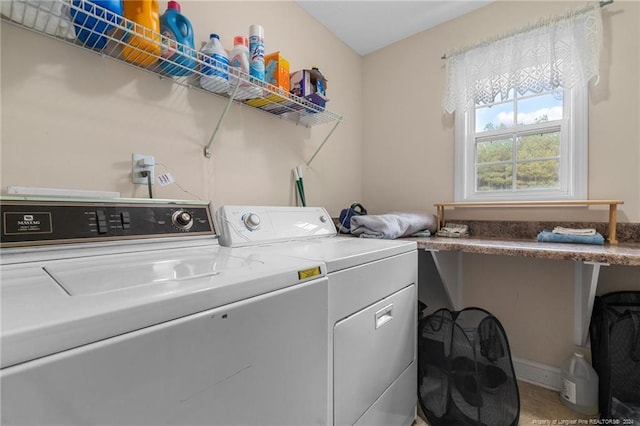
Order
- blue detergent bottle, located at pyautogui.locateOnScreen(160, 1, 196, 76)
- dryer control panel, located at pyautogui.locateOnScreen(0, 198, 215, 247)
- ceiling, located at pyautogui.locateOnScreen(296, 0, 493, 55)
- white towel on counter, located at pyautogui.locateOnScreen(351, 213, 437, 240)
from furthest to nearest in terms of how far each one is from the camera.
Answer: ceiling, located at pyautogui.locateOnScreen(296, 0, 493, 55)
white towel on counter, located at pyautogui.locateOnScreen(351, 213, 437, 240)
blue detergent bottle, located at pyautogui.locateOnScreen(160, 1, 196, 76)
dryer control panel, located at pyautogui.locateOnScreen(0, 198, 215, 247)

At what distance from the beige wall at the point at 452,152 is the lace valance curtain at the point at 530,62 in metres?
0.09

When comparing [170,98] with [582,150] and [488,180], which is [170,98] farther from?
[582,150]

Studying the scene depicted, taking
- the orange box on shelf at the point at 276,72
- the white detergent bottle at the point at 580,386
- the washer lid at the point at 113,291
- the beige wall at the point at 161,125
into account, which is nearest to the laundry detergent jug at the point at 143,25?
the beige wall at the point at 161,125

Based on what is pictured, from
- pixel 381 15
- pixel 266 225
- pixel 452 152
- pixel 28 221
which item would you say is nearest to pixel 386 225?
pixel 266 225

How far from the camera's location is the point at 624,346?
4.75 ft

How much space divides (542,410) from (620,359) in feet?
1.54

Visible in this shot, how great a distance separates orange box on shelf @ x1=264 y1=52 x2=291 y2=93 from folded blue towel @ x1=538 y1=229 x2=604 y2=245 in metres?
1.62

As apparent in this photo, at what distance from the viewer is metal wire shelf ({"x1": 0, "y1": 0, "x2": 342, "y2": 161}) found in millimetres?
916

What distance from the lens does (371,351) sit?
112cm

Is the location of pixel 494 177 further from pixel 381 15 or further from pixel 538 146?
pixel 381 15

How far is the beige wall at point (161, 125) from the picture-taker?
0.98 m

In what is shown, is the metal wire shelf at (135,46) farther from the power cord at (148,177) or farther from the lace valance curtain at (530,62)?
the lace valance curtain at (530,62)

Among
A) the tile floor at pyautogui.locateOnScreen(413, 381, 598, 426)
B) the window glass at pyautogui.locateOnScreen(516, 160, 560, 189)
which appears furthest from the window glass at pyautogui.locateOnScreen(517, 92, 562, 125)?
the tile floor at pyautogui.locateOnScreen(413, 381, 598, 426)

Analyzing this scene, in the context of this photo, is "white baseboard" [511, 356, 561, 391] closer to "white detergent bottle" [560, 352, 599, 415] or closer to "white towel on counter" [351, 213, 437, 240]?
"white detergent bottle" [560, 352, 599, 415]
